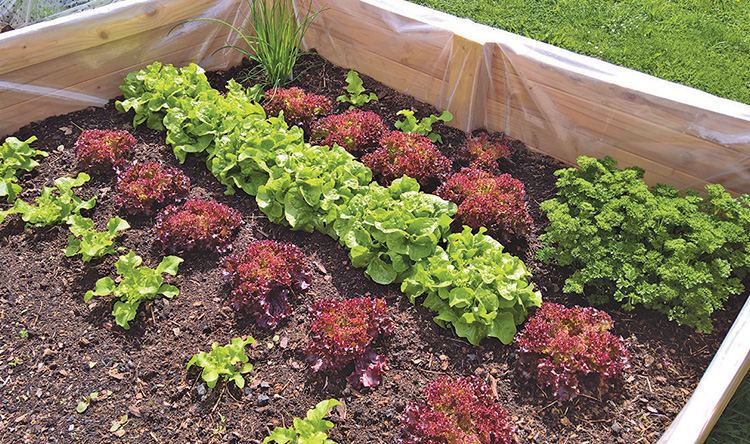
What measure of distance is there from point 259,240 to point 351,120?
1131mm

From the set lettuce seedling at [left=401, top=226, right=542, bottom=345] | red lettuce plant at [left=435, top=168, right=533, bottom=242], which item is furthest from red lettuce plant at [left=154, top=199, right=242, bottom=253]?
red lettuce plant at [left=435, top=168, right=533, bottom=242]

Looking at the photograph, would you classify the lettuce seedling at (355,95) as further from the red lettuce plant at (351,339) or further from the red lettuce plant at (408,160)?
the red lettuce plant at (351,339)

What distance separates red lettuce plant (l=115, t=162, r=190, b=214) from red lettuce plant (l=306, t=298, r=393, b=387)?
1.47 metres

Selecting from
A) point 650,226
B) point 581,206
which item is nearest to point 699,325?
point 650,226

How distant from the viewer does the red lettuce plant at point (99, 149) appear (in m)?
3.64

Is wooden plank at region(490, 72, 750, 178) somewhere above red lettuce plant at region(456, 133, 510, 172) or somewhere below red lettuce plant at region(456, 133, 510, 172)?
above

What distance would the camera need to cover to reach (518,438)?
2461 millimetres

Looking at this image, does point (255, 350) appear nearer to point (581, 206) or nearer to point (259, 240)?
point (259, 240)

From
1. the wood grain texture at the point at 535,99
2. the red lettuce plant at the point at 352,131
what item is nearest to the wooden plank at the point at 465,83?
the wood grain texture at the point at 535,99

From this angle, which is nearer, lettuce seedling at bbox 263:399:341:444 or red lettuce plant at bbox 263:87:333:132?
lettuce seedling at bbox 263:399:341:444

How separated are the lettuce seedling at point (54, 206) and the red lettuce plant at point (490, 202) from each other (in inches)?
92.8

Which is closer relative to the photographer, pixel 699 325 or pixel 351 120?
pixel 699 325

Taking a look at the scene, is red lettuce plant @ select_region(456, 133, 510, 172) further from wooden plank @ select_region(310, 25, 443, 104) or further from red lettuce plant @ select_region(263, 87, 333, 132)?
red lettuce plant @ select_region(263, 87, 333, 132)

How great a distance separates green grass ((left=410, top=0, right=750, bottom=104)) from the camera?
409cm
